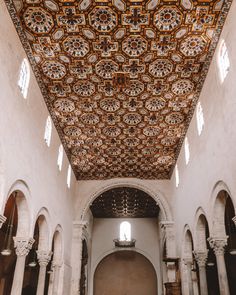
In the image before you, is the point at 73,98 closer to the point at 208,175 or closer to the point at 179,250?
the point at 208,175

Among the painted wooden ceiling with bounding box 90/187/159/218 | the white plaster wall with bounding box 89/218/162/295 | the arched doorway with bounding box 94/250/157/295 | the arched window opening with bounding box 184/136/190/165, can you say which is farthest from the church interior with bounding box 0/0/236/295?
the arched doorway with bounding box 94/250/157/295

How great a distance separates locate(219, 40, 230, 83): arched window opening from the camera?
9.07 meters

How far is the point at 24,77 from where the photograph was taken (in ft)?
33.5

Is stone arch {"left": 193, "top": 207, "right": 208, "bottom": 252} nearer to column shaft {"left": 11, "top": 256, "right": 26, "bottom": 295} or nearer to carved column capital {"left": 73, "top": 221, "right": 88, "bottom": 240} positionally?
column shaft {"left": 11, "top": 256, "right": 26, "bottom": 295}

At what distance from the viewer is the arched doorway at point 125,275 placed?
26688mm

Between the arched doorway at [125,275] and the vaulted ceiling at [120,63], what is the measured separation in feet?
46.6

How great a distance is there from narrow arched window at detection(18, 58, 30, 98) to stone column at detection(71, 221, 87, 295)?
10.1 m

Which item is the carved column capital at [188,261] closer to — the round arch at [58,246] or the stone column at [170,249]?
the stone column at [170,249]

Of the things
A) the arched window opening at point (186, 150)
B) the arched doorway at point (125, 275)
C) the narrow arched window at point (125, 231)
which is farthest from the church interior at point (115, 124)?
the arched doorway at point (125, 275)

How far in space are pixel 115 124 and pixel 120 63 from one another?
398 centimetres

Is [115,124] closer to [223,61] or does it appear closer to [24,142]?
[24,142]

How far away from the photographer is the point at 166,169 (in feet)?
62.1

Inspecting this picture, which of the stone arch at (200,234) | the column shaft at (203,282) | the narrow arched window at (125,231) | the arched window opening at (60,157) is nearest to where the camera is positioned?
the column shaft at (203,282)

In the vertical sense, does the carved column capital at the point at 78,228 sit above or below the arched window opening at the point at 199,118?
below
